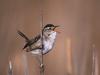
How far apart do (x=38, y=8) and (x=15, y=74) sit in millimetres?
587

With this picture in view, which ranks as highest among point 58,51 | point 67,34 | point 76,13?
point 76,13

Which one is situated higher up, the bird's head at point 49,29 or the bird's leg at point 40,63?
the bird's head at point 49,29

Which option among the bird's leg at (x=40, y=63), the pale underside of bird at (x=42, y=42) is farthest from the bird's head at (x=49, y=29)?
the bird's leg at (x=40, y=63)

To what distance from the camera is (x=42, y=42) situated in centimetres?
224

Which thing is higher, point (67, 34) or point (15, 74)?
point (67, 34)

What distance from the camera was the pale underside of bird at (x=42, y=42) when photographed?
224 centimetres

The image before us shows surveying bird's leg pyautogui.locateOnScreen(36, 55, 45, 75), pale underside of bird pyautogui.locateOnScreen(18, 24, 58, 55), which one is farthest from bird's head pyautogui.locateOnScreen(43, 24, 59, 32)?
bird's leg pyautogui.locateOnScreen(36, 55, 45, 75)

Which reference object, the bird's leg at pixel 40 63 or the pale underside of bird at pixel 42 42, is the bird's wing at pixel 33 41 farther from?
the bird's leg at pixel 40 63

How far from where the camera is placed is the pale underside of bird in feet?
7.34

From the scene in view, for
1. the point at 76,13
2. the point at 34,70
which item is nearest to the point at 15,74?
the point at 34,70

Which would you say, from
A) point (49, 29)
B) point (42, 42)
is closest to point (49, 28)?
point (49, 29)

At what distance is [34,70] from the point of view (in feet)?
7.34

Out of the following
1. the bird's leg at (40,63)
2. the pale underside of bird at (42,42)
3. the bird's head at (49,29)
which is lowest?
the bird's leg at (40,63)

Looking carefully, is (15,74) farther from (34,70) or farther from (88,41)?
(88,41)
